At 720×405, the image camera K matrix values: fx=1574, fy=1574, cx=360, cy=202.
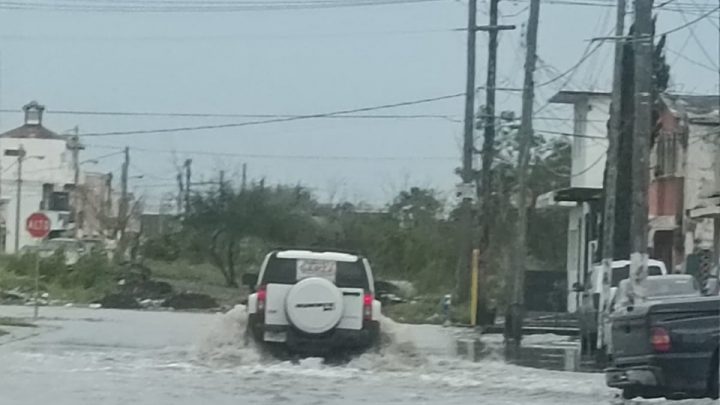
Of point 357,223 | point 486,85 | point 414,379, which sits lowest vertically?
point 414,379

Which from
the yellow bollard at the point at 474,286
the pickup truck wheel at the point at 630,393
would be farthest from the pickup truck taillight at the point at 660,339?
the yellow bollard at the point at 474,286

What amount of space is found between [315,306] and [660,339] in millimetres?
8718

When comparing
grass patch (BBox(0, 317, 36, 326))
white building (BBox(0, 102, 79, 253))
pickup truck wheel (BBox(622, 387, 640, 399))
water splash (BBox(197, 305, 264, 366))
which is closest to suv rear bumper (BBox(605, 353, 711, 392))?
pickup truck wheel (BBox(622, 387, 640, 399))

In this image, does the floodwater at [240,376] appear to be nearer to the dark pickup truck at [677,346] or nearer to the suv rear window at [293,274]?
the dark pickup truck at [677,346]

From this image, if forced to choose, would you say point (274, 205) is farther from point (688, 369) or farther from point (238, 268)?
point (688, 369)

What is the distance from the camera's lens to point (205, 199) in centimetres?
6034

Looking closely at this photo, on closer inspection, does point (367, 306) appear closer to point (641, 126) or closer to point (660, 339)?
point (641, 126)

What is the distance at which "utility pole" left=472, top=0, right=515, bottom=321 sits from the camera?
152 feet

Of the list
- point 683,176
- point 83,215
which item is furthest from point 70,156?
point 683,176

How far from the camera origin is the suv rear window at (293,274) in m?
25.7

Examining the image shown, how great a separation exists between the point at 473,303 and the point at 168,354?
61.9 feet

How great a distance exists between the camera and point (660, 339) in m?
17.3

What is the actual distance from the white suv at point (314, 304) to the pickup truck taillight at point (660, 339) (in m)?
8.47

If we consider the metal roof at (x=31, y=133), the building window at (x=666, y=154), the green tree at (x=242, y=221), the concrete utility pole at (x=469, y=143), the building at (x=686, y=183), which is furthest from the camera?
the metal roof at (x=31, y=133)
